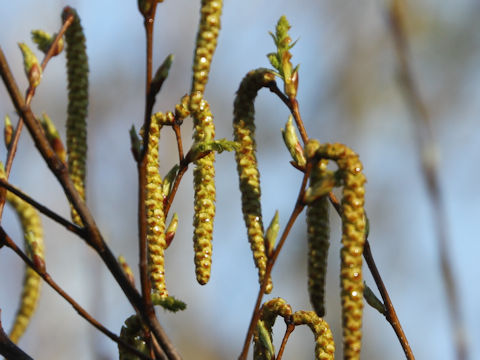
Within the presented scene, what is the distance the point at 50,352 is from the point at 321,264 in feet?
28.6

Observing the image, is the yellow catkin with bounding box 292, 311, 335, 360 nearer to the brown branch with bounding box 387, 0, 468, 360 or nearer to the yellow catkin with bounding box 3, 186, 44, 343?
the brown branch with bounding box 387, 0, 468, 360

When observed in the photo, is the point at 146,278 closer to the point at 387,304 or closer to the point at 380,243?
the point at 387,304

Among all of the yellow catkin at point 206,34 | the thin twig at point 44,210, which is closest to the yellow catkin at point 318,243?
the yellow catkin at point 206,34

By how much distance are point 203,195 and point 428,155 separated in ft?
2.32

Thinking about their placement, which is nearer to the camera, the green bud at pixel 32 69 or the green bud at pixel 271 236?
the green bud at pixel 271 236

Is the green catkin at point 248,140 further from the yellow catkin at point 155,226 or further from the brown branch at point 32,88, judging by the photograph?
the brown branch at point 32,88

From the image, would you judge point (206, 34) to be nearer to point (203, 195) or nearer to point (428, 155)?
point (203, 195)

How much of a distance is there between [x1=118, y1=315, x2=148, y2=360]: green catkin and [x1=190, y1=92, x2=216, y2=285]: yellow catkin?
0.59 feet

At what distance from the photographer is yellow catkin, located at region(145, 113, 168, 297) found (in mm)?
1757

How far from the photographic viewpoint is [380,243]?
38.8 feet

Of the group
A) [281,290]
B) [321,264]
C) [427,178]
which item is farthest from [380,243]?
[321,264]

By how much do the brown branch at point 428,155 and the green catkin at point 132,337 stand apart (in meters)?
0.75

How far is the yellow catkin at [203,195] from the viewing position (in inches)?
69.7

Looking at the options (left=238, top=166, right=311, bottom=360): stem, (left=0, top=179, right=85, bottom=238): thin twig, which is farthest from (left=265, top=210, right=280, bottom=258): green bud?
(left=0, top=179, right=85, bottom=238): thin twig
